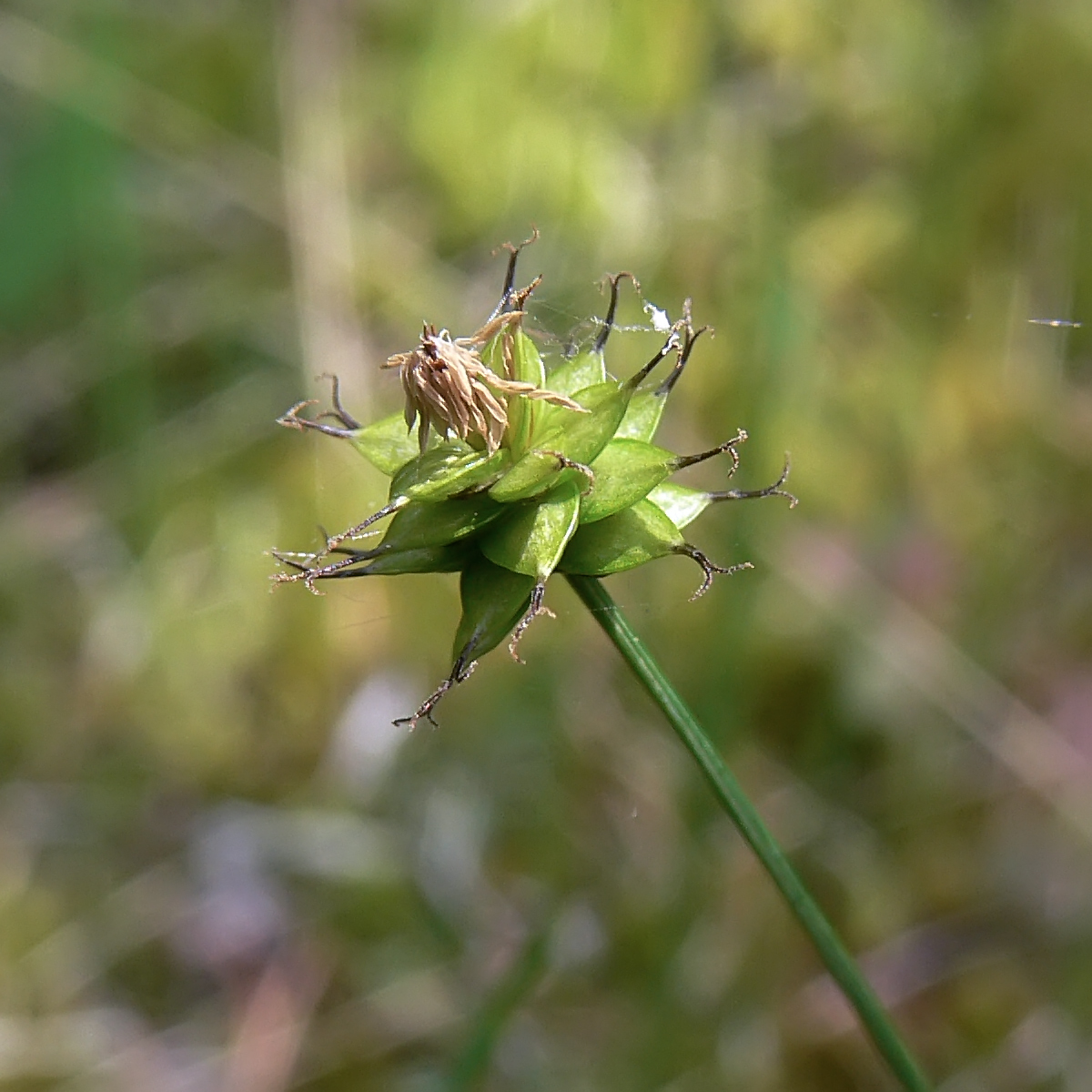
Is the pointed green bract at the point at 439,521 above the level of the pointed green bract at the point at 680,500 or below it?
above

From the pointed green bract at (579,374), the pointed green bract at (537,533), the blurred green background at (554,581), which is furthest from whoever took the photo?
the blurred green background at (554,581)

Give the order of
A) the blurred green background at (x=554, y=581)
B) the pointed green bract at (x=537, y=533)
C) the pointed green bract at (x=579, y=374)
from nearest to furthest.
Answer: the pointed green bract at (x=537, y=533)
the pointed green bract at (x=579, y=374)
the blurred green background at (x=554, y=581)

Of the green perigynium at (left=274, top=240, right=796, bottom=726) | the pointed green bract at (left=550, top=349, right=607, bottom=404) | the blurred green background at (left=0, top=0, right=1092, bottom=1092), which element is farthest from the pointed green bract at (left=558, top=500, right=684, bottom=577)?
the blurred green background at (left=0, top=0, right=1092, bottom=1092)

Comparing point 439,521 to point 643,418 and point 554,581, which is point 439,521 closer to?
point 643,418

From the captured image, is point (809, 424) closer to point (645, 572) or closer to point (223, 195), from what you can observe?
point (645, 572)

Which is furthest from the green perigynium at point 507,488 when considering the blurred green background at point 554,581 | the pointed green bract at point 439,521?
the blurred green background at point 554,581

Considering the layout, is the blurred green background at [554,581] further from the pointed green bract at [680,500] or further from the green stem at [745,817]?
the pointed green bract at [680,500]

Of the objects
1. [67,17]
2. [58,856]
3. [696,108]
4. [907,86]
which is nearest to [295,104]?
[67,17]

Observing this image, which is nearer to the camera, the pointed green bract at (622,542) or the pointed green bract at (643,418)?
Answer: the pointed green bract at (622,542)

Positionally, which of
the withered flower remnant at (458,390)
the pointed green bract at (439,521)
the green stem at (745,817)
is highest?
the withered flower remnant at (458,390)
